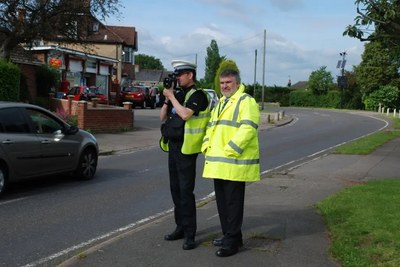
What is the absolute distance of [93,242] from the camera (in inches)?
235

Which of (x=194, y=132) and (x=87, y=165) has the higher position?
(x=194, y=132)

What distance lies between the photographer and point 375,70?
55.5m

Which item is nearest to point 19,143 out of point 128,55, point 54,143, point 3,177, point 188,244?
point 3,177

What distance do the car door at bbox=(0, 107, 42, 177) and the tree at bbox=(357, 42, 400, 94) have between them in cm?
5141

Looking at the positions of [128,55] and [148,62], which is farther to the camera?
[148,62]

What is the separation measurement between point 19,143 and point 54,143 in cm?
93

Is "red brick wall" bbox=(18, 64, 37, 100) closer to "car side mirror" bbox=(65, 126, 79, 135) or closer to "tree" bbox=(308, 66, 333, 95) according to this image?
"car side mirror" bbox=(65, 126, 79, 135)

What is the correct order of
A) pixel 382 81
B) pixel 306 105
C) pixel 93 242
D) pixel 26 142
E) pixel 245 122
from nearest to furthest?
pixel 245 122, pixel 93 242, pixel 26 142, pixel 382 81, pixel 306 105

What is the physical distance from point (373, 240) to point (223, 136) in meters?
1.90

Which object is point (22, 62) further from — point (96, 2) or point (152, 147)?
point (152, 147)

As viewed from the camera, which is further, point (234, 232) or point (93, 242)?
point (93, 242)

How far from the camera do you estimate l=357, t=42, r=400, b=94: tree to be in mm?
55219

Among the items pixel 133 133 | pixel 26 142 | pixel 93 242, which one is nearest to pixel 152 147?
pixel 133 133

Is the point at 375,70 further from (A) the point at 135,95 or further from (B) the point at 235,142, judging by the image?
(B) the point at 235,142
